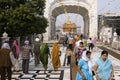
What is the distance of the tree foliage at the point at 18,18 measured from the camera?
2556cm

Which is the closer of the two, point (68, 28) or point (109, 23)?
point (109, 23)

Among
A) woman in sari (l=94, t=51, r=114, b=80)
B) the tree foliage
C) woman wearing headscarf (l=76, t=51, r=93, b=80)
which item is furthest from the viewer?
the tree foliage

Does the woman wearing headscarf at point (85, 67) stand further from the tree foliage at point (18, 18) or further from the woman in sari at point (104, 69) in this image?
the tree foliage at point (18, 18)

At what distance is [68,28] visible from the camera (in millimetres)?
64375

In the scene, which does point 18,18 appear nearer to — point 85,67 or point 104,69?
point 85,67

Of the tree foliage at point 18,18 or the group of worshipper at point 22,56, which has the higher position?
the tree foliage at point 18,18

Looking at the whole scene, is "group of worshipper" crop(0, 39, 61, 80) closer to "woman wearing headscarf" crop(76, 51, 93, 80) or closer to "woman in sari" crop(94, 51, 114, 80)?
"woman wearing headscarf" crop(76, 51, 93, 80)

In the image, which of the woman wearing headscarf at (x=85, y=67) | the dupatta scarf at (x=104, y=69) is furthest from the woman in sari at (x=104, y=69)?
the woman wearing headscarf at (x=85, y=67)

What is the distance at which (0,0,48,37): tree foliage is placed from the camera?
25.6 m

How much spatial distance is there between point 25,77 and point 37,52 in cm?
373

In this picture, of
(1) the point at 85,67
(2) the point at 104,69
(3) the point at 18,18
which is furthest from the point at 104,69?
(3) the point at 18,18

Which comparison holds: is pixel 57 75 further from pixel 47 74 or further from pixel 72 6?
pixel 72 6

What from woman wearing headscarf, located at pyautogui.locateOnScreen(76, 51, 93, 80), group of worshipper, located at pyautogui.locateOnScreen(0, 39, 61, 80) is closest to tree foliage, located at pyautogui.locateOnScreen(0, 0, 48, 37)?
group of worshipper, located at pyautogui.locateOnScreen(0, 39, 61, 80)

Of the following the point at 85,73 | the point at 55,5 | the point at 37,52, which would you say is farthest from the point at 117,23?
the point at 85,73
